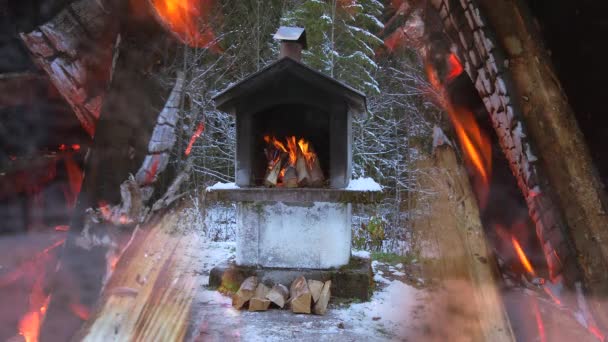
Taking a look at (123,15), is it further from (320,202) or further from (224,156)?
(224,156)

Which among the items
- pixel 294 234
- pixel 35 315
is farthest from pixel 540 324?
pixel 35 315

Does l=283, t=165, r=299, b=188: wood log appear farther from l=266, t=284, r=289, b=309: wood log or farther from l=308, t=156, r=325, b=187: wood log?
l=266, t=284, r=289, b=309: wood log

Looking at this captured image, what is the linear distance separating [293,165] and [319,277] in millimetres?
1137

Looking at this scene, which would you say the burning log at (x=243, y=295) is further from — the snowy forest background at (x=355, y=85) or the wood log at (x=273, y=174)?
the snowy forest background at (x=355, y=85)

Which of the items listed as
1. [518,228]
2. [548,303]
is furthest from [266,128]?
[548,303]

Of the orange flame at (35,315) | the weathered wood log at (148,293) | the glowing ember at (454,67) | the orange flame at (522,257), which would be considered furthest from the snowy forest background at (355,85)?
the orange flame at (35,315)

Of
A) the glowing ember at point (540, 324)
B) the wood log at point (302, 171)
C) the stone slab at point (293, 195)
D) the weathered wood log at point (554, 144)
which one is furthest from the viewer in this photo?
the wood log at point (302, 171)

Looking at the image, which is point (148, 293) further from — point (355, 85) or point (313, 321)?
point (355, 85)

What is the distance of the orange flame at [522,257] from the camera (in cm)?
375

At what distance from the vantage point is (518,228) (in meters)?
3.78

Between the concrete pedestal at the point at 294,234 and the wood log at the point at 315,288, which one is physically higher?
the concrete pedestal at the point at 294,234

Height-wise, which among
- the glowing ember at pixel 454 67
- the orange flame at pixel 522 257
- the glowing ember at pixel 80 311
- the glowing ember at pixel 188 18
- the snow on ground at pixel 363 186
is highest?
the glowing ember at pixel 188 18

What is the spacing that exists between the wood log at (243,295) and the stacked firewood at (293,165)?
3.27 feet

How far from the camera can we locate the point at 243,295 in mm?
3482
